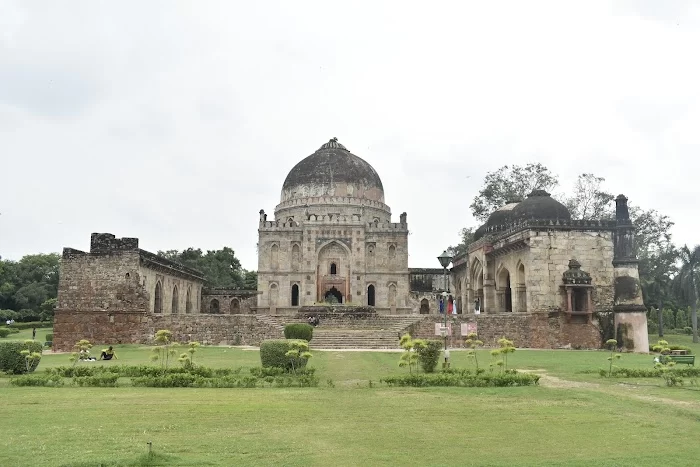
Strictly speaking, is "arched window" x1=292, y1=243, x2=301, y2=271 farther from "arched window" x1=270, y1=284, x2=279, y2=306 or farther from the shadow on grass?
the shadow on grass

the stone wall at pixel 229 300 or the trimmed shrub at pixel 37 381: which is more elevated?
the stone wall at pixel 229 300

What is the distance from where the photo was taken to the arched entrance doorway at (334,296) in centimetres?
4369

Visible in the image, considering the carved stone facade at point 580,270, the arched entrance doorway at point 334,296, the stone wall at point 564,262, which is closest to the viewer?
the carved stone facade at point 580,270

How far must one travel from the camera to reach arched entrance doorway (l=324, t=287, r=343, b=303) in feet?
143

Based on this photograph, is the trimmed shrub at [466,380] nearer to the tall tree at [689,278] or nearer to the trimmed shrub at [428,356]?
the trimmed shrub at [428,356]

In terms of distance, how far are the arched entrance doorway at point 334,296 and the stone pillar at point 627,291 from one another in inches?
777

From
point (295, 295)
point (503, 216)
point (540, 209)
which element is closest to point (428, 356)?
point (540, 209)

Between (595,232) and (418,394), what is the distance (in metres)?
20.8

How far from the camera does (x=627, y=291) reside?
28562 millimetres

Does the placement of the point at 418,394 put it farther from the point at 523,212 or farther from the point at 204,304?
the point at 204,304

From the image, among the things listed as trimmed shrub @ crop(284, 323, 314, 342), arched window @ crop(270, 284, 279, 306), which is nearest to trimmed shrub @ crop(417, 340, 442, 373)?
trimmed shrub @ crop(284, 323, 314, 342)

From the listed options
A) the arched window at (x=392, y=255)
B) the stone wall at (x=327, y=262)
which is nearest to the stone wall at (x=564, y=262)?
the stone wall at (x=327, y=262)

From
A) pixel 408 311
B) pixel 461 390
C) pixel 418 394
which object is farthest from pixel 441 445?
pixel 408 311

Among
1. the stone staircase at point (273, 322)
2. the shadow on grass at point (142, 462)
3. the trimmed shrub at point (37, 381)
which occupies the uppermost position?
the stone staircase at point (273, 322)
